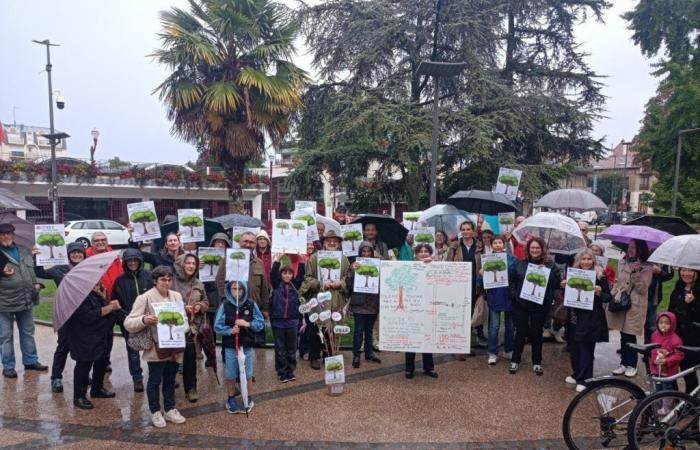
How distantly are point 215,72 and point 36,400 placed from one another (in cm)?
1018

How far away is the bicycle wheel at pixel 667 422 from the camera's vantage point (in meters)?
3.93

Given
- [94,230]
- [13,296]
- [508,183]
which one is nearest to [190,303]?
[13,296]

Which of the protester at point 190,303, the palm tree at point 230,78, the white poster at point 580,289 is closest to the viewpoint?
the protester at point 190,303

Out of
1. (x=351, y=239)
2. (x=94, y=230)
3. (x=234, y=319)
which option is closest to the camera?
(x=234, y=319)

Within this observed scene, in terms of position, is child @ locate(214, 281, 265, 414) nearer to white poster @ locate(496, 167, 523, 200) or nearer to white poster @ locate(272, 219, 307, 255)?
white poster @ locate(272, 219, 307, 255)

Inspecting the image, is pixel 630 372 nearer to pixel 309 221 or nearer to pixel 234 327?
pixel 309 221

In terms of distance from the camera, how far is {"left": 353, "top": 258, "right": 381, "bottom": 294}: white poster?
19.8 feet

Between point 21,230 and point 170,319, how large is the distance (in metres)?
3.29

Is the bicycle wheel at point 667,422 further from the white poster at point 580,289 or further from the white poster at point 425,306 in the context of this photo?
the white poster at point 425,306

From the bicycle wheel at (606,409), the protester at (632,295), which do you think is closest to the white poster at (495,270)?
the protester at (632,295)

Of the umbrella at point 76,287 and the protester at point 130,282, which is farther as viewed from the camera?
the protester at point 130,282

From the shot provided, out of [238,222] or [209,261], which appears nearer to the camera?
[209,261]

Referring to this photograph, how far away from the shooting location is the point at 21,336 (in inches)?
240

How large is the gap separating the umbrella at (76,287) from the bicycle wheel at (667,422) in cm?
492
